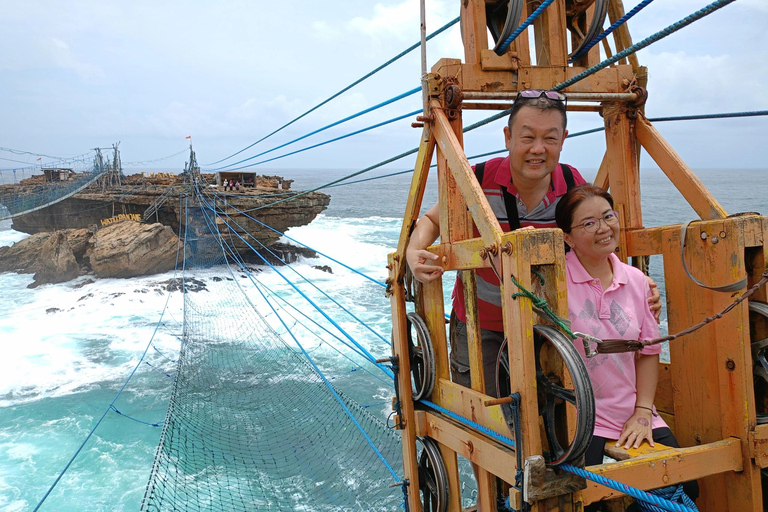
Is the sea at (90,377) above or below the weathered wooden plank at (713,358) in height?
below

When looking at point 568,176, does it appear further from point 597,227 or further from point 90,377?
point 90,377

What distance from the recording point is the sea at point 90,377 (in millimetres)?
8836

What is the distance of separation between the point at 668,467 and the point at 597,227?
35.8 inches

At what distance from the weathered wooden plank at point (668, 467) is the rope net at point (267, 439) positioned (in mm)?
3054

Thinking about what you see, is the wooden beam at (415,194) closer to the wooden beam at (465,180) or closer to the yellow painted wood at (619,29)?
the wooden beam at (465,180)

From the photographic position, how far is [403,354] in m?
2.75

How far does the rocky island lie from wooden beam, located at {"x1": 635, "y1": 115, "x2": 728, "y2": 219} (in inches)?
734

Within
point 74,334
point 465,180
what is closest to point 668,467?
point 465,180

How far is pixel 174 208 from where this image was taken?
84.4 ft

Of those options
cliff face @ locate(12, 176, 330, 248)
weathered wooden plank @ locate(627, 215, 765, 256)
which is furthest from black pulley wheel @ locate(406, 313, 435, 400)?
cliff face @ locate(12, 176, 330, 248)

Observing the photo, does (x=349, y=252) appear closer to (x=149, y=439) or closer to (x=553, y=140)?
(x=149, y=439)

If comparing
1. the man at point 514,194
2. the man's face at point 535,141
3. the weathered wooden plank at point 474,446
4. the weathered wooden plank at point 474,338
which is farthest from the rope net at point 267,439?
the man's face at point 535,141

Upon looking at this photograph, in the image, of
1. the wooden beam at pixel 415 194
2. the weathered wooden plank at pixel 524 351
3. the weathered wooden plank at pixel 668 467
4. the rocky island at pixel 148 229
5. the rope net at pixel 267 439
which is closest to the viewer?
the weathered wooden plank at pixel 524 351

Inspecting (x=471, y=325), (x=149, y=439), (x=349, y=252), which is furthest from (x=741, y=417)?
(x=349, y=252)
